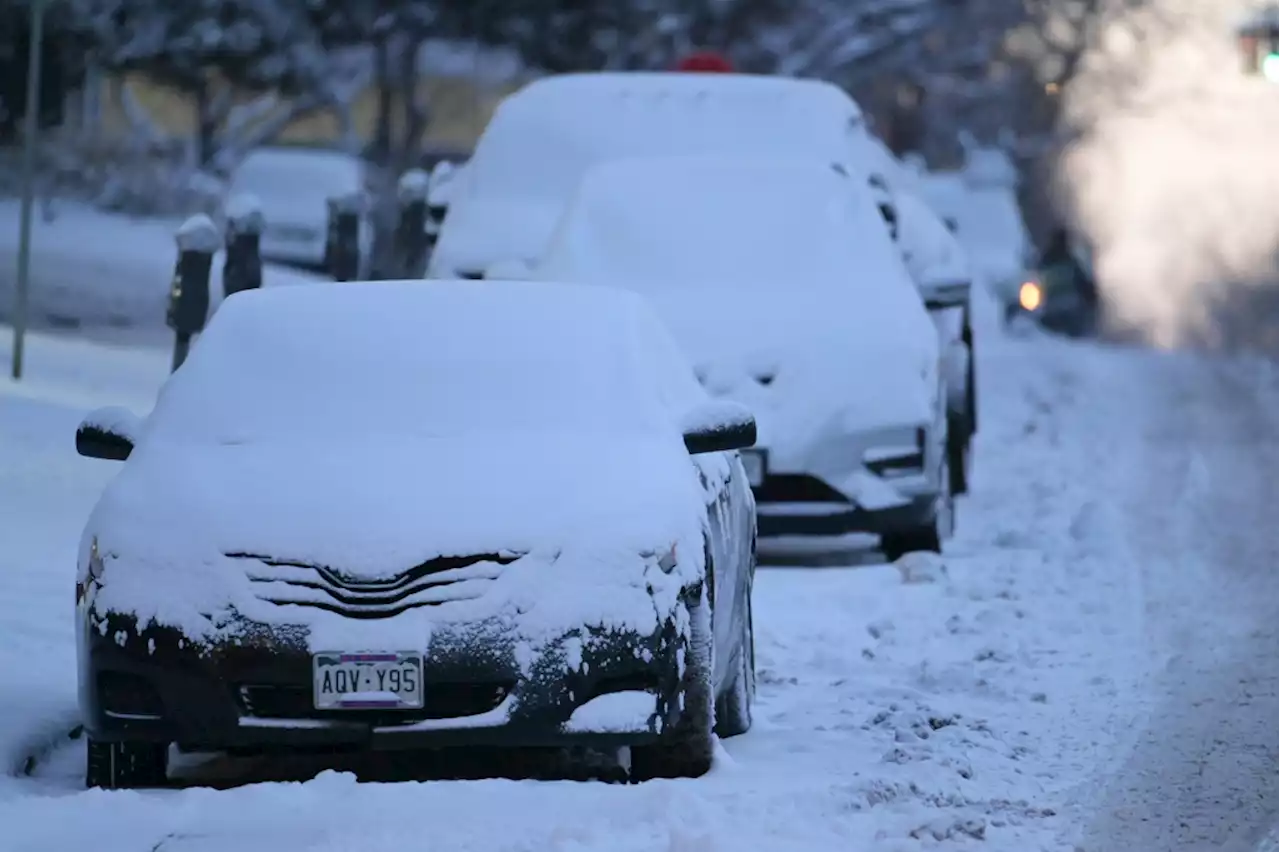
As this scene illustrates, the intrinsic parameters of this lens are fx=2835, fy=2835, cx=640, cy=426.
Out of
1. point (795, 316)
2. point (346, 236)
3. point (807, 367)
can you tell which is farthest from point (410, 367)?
point (346, 236)

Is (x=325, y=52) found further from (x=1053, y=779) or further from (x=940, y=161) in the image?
(x=940, y=161)

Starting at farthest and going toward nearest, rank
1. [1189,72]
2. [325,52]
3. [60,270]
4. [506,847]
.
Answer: [1189,72] → [325,52] → [60,270] → [506,847]

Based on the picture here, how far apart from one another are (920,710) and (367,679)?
88.5 inches

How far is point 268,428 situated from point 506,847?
1848 millimetres

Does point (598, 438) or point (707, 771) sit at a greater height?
point (598, 438)

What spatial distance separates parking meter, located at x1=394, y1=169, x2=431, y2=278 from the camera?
2188 centimetres

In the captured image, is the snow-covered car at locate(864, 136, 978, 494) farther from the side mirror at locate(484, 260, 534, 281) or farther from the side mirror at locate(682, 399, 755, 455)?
the side mirror at locate(682, 399, 755, 455)

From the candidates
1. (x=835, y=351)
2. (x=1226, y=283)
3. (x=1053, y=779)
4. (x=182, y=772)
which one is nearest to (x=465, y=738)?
(x=182, y=772)

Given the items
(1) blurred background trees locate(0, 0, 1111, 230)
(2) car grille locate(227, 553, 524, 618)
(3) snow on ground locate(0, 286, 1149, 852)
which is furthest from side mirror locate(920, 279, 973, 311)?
(1) blurred background trees locate(0, 0, 1111, 230)

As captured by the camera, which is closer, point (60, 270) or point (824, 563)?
point (824, 563)

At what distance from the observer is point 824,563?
42.0 feet

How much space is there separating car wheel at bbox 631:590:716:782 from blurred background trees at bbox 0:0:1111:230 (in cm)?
1772

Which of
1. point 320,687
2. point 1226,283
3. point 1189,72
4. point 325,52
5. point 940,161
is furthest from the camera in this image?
point 940,161

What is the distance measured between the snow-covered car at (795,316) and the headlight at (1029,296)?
61.1ft
